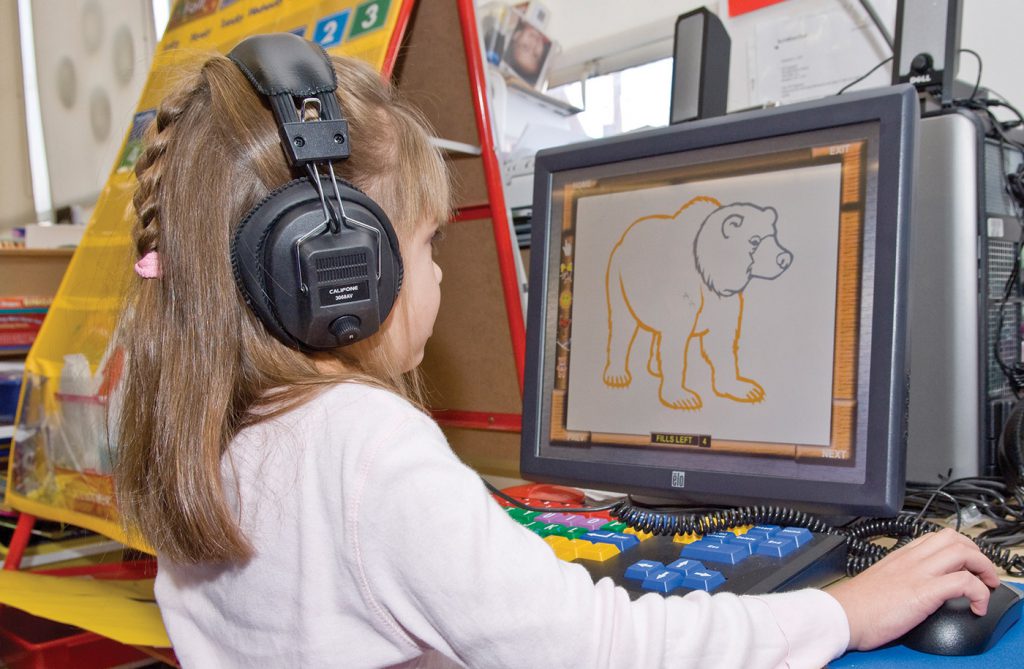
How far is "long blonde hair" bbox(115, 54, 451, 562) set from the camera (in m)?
0.54

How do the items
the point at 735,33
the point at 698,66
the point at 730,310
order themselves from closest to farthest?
1. the point at 730,310
2. the point at 698,66
3. the point at 735,33

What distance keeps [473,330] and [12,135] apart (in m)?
3.13

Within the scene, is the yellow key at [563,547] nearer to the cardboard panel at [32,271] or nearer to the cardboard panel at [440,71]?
the cardboard panel at [440,71]

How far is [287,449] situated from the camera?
0.52 meters

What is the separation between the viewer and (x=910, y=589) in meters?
0.51

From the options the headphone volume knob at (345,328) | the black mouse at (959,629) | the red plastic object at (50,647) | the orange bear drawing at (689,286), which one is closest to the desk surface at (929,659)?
the black mouse at (959,629)

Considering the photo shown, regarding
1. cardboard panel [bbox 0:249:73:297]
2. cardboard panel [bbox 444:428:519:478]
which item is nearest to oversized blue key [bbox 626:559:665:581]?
cardboard panel [bbox 444:428:519:478]

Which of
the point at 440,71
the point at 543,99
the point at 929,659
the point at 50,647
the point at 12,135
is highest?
the point at 12,135

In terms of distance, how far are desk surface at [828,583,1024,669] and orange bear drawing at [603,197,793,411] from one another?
25 centimetres

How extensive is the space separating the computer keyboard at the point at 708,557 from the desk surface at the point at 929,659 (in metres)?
0.07

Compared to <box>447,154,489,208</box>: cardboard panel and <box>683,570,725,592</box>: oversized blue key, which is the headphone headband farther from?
<box>447,154,489,208</box>: cardboard panel

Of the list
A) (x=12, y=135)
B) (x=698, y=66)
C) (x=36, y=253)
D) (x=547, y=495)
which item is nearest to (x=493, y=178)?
(x=698, y=66)

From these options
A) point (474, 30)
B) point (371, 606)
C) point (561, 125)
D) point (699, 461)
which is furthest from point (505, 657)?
point (561, 125)

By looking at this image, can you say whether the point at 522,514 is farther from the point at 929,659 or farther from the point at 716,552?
the point at 929,659
